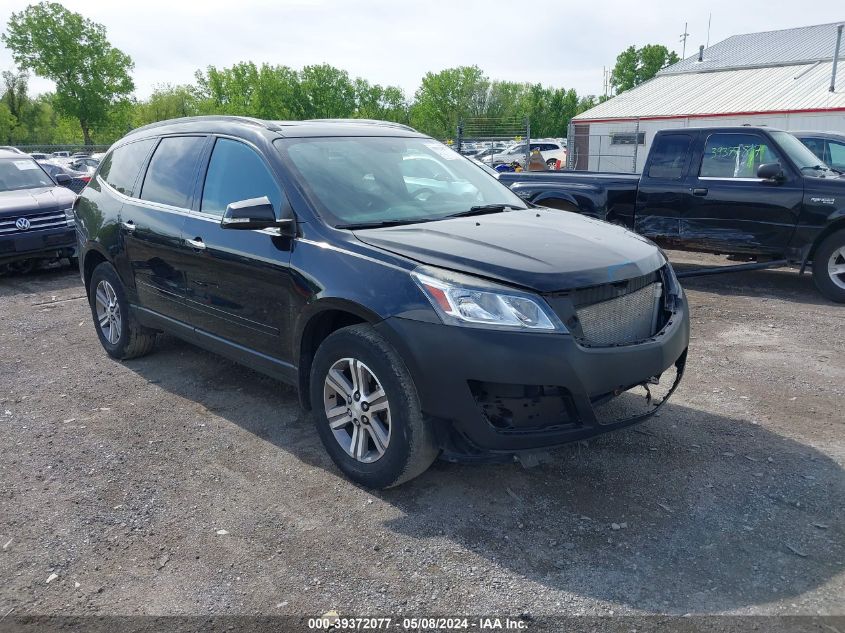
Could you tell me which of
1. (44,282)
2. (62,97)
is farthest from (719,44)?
(62,97)

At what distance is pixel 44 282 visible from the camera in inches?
392

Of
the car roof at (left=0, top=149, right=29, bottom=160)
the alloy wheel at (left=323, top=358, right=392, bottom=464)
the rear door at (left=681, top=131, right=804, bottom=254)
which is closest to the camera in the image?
the alloy wheel at (left=323, top=358, right=392, bottom=464)

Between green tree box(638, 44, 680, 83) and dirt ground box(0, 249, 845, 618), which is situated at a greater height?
green tree box(638, 44, 680, 83)

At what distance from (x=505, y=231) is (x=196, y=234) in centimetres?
212

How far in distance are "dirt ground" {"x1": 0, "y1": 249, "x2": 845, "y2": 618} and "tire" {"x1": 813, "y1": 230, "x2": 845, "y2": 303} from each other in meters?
2.74

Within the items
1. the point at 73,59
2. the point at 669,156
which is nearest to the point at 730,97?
the point at 669,156

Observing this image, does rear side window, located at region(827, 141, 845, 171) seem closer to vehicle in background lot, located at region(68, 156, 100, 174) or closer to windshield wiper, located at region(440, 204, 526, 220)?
windshield wiper, located at region(440, 204, 526, 220)

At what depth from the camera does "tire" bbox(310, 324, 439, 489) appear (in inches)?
130

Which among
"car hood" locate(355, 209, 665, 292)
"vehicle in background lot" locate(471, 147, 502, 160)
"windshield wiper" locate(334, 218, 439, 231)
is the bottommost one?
"vehicle in background lot" locate(471, 147, 502, 160)

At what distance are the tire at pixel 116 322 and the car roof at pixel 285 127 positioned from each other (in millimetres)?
1347

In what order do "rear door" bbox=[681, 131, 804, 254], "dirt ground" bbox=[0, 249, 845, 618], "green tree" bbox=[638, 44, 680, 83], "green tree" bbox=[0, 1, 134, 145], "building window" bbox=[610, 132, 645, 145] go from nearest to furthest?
"dirt ground" bbox=[0, 249, 845, 618] → "rear door" bbox=[681, 131, 804, 254] → "building window" bbox=[610, 132, 645, 145] → "green tree" bbox=[0, 1, 134, 145] → "green tree" bbox=[638, 44, 680, 83]

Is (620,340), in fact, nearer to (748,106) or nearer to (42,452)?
(42,452)

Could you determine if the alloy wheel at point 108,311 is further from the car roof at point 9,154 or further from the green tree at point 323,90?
the green tree at point 323,90

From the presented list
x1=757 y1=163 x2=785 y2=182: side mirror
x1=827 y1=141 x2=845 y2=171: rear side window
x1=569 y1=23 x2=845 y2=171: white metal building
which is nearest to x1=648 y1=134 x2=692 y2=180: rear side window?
x1=757 y1=163 x2=785 y2=182: side mirror
